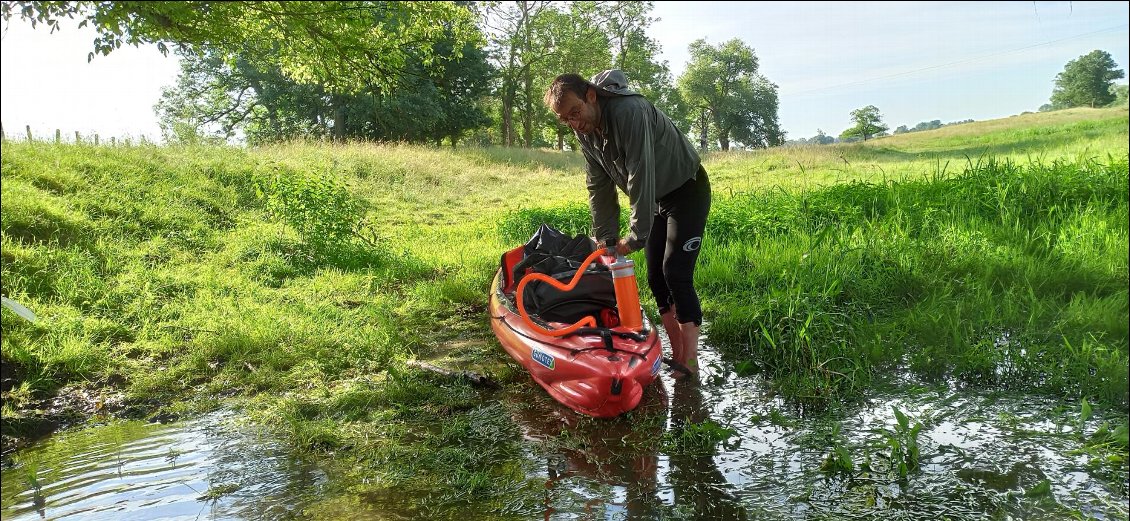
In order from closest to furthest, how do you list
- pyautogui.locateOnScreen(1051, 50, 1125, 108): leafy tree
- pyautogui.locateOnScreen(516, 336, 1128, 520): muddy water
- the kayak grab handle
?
1. pyautogui.locateOnScreen(1051, 50, 1125, 108): leafy tree
2. pyautogui.locateOnScreen(516, 336, 1128, 520): muddy water
3. the kayak grab handle

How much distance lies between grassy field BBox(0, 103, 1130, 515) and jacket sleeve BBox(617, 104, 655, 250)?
1.50 meters

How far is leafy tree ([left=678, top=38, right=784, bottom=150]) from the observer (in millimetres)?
32812

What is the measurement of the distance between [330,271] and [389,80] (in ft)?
7.97

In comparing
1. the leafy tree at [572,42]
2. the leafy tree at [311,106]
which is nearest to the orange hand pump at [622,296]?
the leafy tree at [311,106]

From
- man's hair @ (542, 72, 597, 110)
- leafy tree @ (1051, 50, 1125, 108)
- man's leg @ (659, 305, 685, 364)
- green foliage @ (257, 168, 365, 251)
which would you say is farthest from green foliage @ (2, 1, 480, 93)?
leafy tree @ (1051, 50, 1125, 108)

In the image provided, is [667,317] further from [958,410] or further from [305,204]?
[305,204]

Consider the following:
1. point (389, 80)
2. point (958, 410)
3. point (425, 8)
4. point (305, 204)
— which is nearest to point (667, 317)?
point (958, 410)

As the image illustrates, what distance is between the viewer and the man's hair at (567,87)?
3.79 metres

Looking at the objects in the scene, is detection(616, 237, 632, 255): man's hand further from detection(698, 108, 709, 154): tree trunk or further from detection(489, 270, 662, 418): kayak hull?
detection(698, 108, 709, 154): tree trunk

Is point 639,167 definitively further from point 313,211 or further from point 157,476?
point 313,211

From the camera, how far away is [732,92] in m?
34.9

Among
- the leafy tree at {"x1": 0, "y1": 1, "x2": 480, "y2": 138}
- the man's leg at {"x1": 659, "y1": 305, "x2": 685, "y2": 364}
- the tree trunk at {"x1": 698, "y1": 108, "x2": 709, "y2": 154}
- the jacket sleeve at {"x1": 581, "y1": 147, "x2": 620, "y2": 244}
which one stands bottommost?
the man's leg at {"x1": 659, "y1": 305, "x2": 685, "y2": 364}

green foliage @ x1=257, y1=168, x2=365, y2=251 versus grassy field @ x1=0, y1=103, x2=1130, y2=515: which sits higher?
green foliage @ x1=257, y1=168, x2=365, y2=251

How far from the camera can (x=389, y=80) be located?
723 cm
